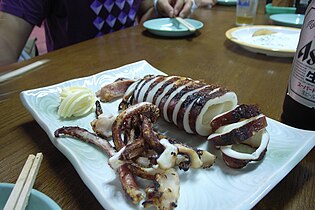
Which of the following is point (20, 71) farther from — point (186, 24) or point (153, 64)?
point (186, 24)

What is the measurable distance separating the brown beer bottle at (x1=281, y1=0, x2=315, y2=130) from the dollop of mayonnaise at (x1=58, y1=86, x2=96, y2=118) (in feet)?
1.51

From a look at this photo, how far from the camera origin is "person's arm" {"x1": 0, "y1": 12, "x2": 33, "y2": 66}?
128 cm

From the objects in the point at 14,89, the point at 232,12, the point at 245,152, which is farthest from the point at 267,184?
the point at 232,12

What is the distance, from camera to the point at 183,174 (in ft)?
1.73

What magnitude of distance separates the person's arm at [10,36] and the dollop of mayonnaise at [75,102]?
71 centimetres

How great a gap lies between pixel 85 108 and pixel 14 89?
32cm

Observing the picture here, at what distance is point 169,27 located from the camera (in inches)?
60.2

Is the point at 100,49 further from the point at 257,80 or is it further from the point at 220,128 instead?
the point at 220,128

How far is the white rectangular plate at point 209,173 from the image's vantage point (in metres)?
0.46

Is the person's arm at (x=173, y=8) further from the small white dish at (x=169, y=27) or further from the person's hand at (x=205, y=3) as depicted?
the person's hand at (x=205, y=3)

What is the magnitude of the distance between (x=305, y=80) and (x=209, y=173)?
0.91 feet

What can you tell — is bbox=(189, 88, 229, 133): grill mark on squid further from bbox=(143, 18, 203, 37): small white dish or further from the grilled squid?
bbox=(143, 18, 203, 37): small white dish

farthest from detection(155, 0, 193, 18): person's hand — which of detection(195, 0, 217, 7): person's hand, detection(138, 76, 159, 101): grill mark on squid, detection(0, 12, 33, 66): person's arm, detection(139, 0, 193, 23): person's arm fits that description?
detection(138, 76, 159, 101): grill mark on squid

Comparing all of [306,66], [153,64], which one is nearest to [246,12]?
[153,64]
